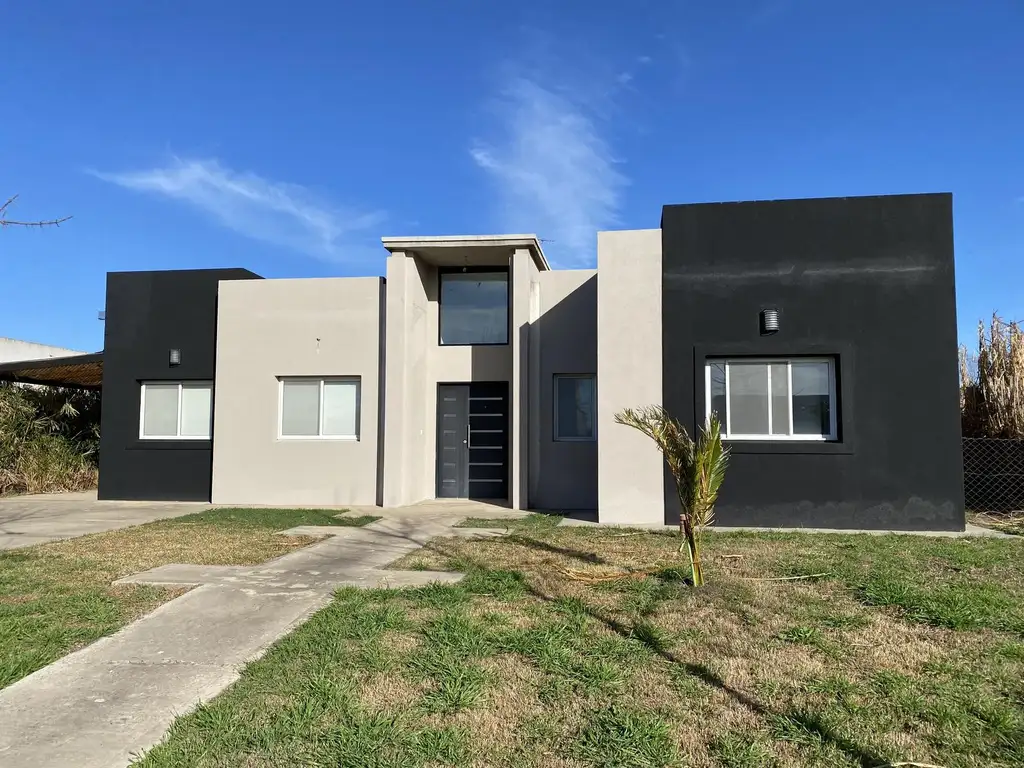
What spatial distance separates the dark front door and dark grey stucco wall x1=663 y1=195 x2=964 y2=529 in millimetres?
4069

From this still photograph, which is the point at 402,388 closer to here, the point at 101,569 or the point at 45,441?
the point at 101,569

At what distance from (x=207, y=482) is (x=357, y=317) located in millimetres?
4384

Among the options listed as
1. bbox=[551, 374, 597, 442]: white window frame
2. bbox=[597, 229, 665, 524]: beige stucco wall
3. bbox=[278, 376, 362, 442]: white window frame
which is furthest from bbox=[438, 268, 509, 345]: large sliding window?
bbox=[597, 229, 665, 524]: beige stucco wall

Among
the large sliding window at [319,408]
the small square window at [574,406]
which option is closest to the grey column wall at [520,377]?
the small square window at [574,406]

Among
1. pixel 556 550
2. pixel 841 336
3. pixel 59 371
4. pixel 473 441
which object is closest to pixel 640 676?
pixel 556 550

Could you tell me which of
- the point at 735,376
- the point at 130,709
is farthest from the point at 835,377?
the point at 130,709

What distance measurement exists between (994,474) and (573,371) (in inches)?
309

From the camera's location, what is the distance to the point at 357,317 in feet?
44.5

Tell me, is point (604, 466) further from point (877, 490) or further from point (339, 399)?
point (339, 399)

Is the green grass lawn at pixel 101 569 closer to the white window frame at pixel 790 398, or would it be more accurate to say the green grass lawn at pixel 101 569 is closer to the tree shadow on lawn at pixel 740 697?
the tree shadow on lawn at pixel 740 697

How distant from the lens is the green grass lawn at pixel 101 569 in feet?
16.7

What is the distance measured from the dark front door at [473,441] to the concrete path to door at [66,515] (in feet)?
15.0

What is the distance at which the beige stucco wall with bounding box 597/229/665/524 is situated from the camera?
10.9 m

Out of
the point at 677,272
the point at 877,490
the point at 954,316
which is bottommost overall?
the point at 877,490
